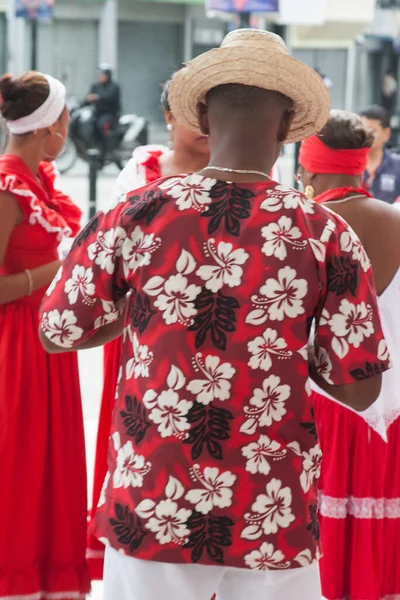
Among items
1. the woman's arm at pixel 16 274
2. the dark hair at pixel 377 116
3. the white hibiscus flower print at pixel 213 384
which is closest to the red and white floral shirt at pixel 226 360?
the white hibiscus flower print at pixel 213 384

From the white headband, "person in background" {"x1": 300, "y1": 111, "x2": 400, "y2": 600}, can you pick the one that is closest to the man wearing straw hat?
"person in background" {"x1": 300, "y1": 111, "x2": 400, "y2": 600}

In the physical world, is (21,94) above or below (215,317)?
above

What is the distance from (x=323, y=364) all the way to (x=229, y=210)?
0.36 meters

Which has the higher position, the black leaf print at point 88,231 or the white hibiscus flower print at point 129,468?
the black leaf print at point 88,231

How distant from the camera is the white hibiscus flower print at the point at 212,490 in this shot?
1.87m

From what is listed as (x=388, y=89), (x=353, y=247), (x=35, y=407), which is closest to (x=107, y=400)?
(x=35, y=407)

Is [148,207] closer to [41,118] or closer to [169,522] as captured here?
[169,522]

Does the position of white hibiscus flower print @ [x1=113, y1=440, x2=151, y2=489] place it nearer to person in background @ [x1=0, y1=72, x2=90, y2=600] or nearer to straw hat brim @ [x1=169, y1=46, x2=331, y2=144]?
straw hat brim @ [x1=169, y1=46, x2=331, y2=144]

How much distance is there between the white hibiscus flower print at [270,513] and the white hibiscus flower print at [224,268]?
388mm

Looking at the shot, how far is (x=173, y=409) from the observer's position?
1867 millimetres

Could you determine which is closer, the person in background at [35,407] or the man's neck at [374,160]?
the person in background at [35,407]

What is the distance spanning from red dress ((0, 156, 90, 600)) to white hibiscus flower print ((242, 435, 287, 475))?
63.0 inches

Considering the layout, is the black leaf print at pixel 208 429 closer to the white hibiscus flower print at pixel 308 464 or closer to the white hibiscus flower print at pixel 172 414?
the white hibiscus flower print at pixel 172 414

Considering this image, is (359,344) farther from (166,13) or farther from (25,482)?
(166,13)
